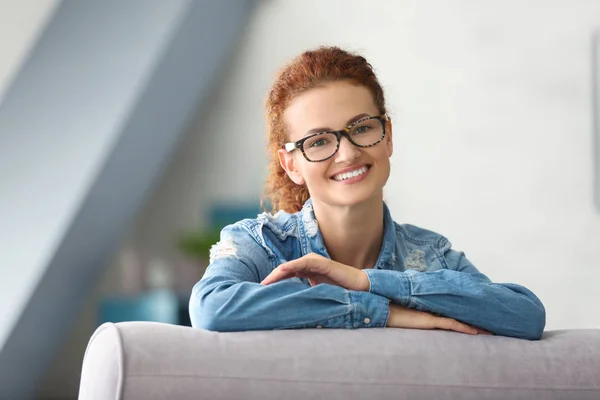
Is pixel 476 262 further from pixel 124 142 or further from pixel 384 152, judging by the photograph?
pixel 384 152

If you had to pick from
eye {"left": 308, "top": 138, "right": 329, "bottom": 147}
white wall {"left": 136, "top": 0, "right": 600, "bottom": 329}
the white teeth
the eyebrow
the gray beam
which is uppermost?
white wall {"left": 136, "top": 0, "right": 600, "bottom": 329}

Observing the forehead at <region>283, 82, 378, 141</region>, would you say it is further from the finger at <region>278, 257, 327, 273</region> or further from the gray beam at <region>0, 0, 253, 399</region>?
the gray beam at <region>0, 0, 253, 399</region>

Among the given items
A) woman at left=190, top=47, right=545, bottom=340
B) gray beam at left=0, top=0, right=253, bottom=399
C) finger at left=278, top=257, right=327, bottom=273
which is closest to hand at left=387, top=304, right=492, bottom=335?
woman at left=190, top=47, right=545, bottom=340

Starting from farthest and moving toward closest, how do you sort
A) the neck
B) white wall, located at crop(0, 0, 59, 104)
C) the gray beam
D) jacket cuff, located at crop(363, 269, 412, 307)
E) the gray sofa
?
the gray beam < white wall, located at crop(0, 0, 59, 104) < the neck < jacket cuff, located at crop(363, 269, 412, 307) < the gray sofa

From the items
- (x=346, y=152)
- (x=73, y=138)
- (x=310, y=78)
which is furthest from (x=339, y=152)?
(x=73, y=138)

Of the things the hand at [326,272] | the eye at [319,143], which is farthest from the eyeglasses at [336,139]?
the hand at [326,272]

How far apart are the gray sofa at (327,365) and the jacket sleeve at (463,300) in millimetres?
103

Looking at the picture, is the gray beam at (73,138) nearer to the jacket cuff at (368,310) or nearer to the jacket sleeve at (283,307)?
the jacket sleeve at (283,307)

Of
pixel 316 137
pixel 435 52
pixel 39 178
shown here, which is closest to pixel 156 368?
pixel 316 137

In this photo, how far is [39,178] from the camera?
4.13 meters

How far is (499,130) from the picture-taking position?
14.9 ft

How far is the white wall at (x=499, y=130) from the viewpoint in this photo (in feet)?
14.5

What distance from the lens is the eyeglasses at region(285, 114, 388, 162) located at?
6.40 ft

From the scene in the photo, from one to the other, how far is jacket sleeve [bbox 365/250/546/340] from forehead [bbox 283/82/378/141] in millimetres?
377
